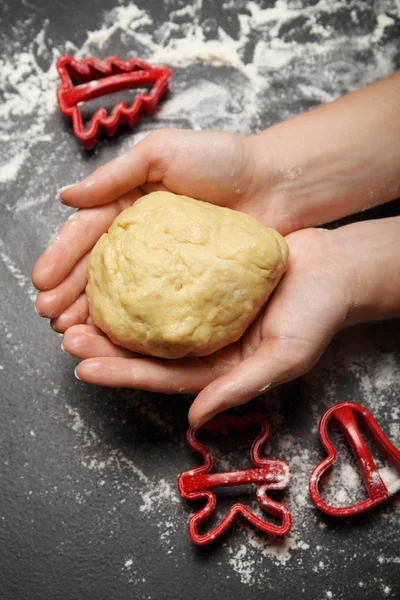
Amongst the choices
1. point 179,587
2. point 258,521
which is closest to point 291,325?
point 258,521

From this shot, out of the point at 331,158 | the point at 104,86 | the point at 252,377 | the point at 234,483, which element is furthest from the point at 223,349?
the point at 104,86

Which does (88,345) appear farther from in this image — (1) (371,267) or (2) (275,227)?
(1) (371,267)

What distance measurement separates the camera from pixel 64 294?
5.09ft

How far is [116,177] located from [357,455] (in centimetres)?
98

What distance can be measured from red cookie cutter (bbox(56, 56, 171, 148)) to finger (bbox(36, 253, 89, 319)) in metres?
0.50

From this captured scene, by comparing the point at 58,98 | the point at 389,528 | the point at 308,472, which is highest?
the point at 58,98

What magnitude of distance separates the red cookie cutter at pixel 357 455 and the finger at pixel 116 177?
813mm

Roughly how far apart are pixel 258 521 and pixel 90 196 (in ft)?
3.09

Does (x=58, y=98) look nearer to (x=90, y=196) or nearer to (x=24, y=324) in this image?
(x=90, y=196)

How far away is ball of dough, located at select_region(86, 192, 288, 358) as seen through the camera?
1417mm

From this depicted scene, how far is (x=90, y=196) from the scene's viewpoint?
154 cm

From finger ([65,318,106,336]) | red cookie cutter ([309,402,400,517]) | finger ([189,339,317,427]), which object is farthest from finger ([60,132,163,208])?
red cookie cutter ([309,402,400,517])

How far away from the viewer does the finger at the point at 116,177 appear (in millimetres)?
1529

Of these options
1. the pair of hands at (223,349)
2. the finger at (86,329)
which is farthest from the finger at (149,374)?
→ the finger at (86,329)
